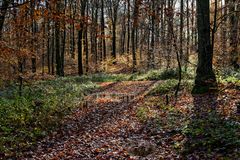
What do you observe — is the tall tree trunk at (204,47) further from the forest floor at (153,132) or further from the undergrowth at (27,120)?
the undergrowth at (27,120)

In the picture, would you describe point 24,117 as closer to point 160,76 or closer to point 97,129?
point 97,129

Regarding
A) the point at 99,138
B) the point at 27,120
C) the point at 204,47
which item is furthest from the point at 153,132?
A: the point at 204,47

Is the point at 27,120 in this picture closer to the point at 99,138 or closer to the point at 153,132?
the point at 99,138

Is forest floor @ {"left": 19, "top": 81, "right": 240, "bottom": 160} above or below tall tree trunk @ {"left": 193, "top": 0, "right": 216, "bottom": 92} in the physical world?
below

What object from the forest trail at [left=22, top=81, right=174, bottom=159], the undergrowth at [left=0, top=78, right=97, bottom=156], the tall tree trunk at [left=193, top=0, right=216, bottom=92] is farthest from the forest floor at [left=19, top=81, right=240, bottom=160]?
the tall tree trunk at [left=193, top=0, right=216, bottom=92]

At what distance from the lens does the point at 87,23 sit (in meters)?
7.32

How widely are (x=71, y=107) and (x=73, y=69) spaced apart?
3203 centimetres

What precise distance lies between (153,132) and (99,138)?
1.67m

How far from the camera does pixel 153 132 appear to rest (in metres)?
9.41

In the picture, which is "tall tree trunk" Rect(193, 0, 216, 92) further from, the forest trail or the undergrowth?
the undergrowth

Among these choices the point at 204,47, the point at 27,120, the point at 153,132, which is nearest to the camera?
the point at 153,132

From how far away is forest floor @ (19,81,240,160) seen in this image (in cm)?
737

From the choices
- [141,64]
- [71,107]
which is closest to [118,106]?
[71,107]

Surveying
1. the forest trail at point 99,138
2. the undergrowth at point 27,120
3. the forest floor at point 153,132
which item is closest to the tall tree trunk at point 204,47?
the forest floor at point 153,132
